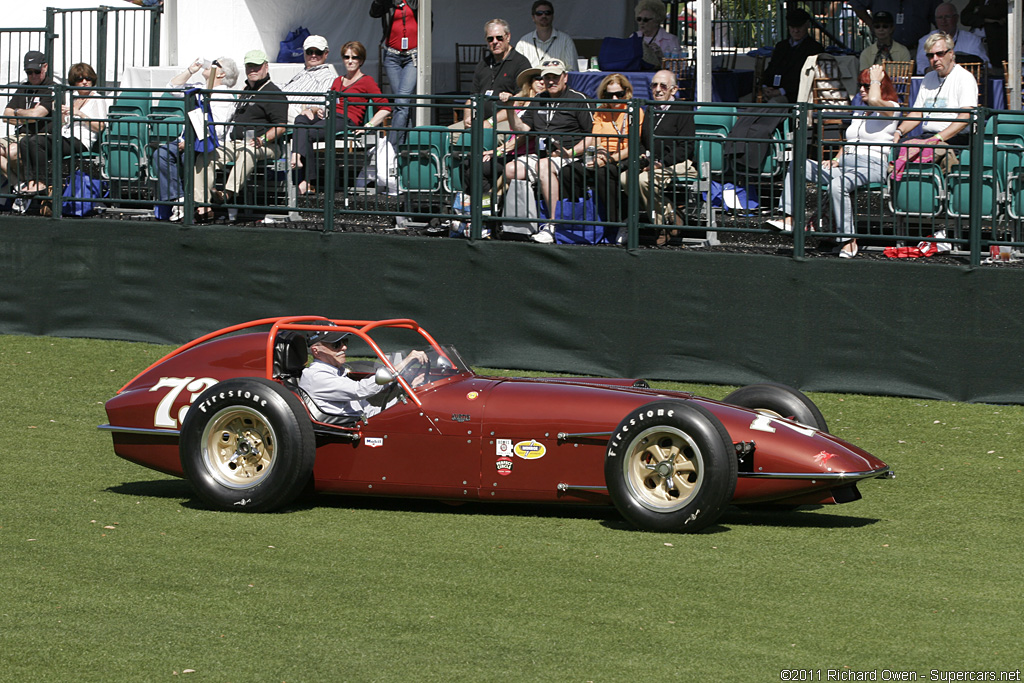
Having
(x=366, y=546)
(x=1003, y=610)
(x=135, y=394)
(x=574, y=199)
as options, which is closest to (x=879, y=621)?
(x=1003, y=610)

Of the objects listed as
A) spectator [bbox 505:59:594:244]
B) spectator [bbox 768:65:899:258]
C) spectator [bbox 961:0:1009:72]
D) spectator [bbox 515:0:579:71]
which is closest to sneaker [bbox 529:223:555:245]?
spectator [bbox 505:59:594:244]

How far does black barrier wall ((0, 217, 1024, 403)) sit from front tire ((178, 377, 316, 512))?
485 cm

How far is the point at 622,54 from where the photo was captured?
56.3 ft

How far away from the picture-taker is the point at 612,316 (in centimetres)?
1239

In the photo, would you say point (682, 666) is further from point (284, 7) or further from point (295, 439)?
point (284, 7)

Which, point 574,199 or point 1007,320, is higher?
point 574,199

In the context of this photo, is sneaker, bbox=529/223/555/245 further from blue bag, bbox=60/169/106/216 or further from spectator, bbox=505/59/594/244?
blue bag, bbox=60/169/106/216

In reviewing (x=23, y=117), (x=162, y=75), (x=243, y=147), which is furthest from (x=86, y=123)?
(x=162, y=75)

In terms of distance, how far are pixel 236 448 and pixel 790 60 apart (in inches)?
401

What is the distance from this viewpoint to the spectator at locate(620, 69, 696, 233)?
482 inches

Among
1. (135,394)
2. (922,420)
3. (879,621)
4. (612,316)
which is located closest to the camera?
(879,621)

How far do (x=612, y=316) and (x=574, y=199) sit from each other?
1.07 meters

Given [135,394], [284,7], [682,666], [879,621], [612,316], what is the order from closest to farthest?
[682,666]
[879,621]
[135,394]
[612,316]
[284,7]

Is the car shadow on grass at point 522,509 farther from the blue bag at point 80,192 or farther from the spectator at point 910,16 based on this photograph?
the spectator at point 910,16
